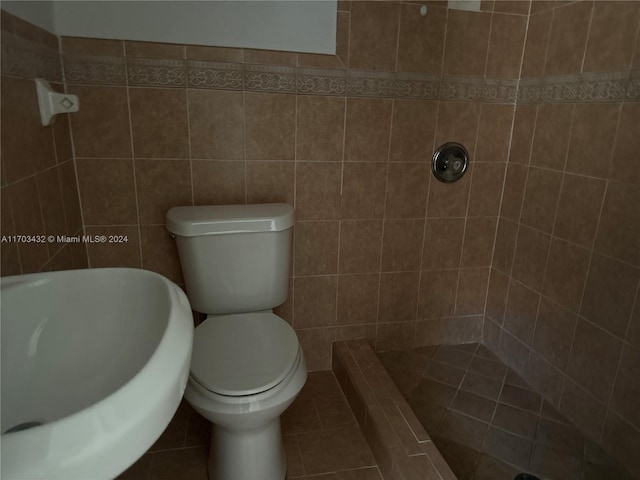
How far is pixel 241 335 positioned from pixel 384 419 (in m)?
0.60

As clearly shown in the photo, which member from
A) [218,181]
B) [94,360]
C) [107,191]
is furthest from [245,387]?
[107,191]

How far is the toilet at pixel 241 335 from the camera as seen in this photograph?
1210mm

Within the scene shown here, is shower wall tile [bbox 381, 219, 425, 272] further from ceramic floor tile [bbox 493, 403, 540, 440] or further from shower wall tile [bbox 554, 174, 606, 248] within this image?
ceramic floor tile [bbox 493, 403, 540, 440]

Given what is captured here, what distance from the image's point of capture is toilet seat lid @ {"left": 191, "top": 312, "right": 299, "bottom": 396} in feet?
3.96

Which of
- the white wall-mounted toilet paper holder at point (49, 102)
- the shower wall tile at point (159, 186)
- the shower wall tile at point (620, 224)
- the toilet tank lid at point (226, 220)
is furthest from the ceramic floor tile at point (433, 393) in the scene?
the white wall-mounted toilet paper holder at point (49, 102)

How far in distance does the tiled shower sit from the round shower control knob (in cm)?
4

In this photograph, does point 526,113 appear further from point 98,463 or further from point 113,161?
point 98,463

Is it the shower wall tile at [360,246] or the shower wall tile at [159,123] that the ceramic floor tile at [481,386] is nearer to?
the shower wall tile at [360,246]

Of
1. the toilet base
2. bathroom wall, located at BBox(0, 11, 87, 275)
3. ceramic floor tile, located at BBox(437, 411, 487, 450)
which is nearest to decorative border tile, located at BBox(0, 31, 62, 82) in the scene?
bathroom wall, located at BBox(0, 11, 87, 275)

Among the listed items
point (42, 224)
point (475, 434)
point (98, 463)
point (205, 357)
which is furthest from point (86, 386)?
point (475, 434)

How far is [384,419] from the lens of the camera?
1.54 meters

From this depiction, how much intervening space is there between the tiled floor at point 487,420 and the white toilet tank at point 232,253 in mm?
805

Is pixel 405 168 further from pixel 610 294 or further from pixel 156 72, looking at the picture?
pixel 156 72

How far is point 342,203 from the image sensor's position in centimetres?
185
